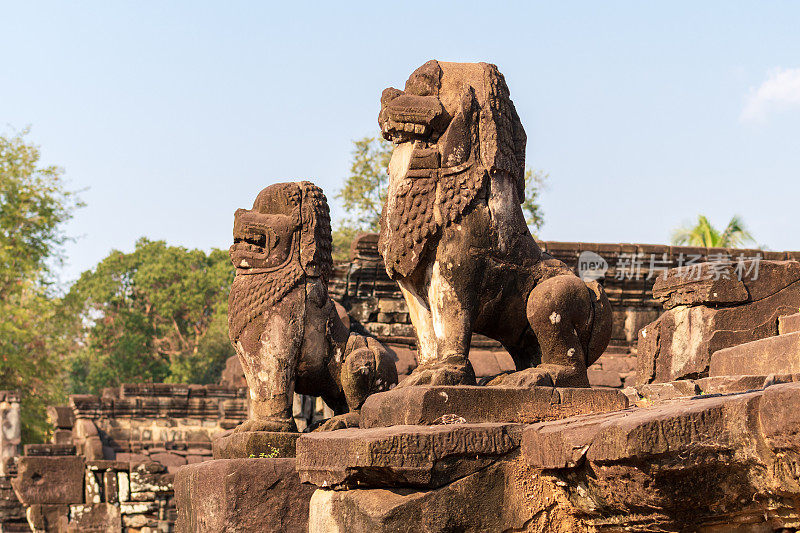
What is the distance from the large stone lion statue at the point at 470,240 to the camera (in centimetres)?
442

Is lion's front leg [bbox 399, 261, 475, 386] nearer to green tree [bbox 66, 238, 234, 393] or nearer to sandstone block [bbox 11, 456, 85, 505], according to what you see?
sandstone block [bbox 11, 456, 85, 505]

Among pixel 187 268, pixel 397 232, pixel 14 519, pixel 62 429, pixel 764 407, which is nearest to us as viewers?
pixel 764 407

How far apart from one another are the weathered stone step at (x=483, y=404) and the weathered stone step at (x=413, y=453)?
0.12m

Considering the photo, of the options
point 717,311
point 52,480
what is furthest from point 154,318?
point 717,311

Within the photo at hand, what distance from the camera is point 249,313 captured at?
550 cm

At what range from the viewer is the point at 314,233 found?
560 centimetres

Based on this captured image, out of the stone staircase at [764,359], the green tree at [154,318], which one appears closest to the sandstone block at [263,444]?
the stone staircase at [764,359]

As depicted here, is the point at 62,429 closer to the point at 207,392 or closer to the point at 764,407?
the point at 207,392

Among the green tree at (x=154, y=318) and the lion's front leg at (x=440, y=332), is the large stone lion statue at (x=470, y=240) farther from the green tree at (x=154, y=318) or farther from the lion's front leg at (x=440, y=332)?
the green tree at (x=154, y=318)

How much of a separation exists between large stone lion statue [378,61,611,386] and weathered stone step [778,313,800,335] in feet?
9.17

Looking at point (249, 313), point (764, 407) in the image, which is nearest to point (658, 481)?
point (764, 407)

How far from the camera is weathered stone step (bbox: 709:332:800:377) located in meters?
5.40

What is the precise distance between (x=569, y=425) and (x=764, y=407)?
2.85 feet

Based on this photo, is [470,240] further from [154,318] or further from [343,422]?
[154,318]
